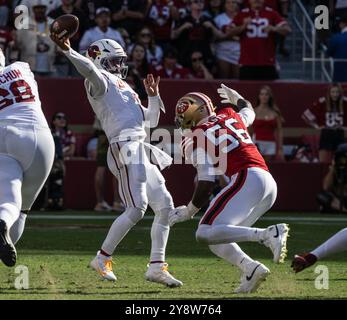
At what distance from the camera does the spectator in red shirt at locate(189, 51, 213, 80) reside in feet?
59.3

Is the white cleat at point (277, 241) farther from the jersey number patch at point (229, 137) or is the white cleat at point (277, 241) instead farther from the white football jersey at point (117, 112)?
the white football jersey at point (117, 112)

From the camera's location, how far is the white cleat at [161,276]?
8969mm

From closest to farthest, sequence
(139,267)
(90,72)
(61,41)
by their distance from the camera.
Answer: (61,41)
(90,72)
(139,267)

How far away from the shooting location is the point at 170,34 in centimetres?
1852

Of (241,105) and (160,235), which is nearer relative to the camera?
(160,235)

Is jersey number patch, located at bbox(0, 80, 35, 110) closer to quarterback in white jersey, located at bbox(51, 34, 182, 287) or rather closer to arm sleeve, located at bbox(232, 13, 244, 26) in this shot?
quarterback in white jersey, located at bbox(51, 34, 182, 287)

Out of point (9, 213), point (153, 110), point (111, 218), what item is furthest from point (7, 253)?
point (111, 218)

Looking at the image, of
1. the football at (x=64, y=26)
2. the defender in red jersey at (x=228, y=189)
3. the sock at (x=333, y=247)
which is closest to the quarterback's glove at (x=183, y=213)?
the defender in red jersey at (x=228, y=189)

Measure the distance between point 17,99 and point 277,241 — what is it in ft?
7.25

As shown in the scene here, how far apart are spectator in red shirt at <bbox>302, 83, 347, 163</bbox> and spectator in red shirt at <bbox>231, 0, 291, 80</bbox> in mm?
1062

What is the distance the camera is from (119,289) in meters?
8.73

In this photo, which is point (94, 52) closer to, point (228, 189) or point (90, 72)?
point (90, 72)

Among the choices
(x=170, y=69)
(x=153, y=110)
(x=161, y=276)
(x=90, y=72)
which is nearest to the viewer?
→ (x=161, y=276)

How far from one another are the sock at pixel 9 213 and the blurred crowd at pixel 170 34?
29.7 feet
